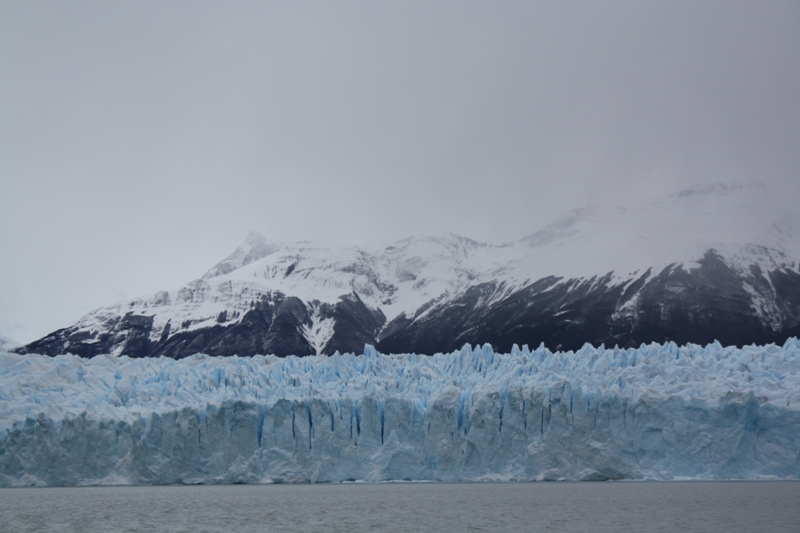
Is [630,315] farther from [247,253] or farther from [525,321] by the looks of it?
[247,253]

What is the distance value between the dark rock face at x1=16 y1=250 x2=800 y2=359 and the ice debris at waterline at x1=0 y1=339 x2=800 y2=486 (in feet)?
170

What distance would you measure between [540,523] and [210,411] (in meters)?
16.9

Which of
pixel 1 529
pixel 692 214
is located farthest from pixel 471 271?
pixel 1 529

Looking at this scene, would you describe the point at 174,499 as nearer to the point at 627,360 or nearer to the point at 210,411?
the point at 210,411

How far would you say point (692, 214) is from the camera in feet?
371

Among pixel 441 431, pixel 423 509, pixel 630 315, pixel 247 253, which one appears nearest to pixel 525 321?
pixel 630 315

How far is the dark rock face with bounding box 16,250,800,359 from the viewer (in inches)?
3479

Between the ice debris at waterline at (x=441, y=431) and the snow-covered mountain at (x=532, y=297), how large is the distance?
171ft

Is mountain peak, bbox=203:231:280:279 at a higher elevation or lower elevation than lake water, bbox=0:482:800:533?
higher

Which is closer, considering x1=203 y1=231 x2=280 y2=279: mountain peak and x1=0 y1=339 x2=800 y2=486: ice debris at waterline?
x1=0 y1=339 x2=800 y2=486: ice debris at waterline

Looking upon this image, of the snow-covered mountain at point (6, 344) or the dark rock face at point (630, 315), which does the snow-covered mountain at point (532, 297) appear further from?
the snow-covered mountain at point (6, 344)

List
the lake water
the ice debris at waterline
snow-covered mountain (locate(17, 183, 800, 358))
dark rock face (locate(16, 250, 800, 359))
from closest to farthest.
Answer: the lake water → the ice debris at waterline → dark rock face (locate(16, 250, 800, 359)) → snow-covered mountain (locate(17, 183, 800, 358))

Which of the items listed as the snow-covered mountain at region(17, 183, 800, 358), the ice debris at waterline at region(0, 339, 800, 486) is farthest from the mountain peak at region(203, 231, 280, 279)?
the ice debris at waterline at region(0, 339, 800, 486)

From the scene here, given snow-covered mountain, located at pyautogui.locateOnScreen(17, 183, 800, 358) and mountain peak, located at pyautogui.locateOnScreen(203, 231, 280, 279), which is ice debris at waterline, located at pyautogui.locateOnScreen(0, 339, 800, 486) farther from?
mountain peak, located at pyautogui.locateOnScreen(203, 231, 280, 279)
